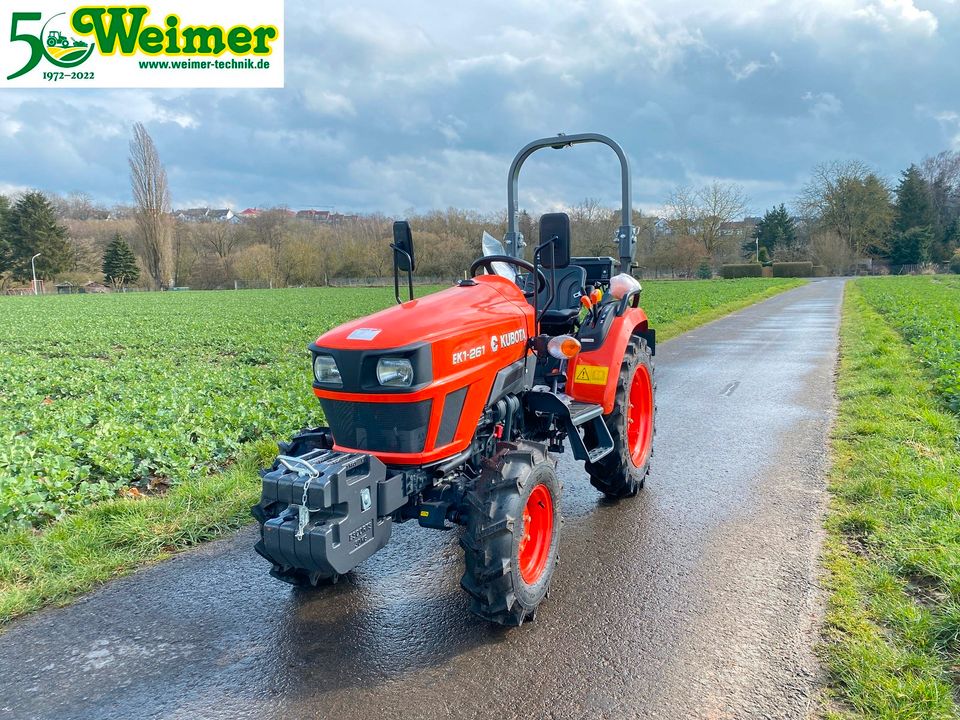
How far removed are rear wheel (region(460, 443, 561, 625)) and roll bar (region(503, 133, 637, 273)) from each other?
2114 millimetres

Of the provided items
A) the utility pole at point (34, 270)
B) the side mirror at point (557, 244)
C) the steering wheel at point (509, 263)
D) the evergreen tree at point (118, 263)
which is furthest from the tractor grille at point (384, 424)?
the evergreen tree at point (118, 263)

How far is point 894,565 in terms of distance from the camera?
3.23 metres

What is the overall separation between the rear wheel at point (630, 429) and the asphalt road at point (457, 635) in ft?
0.55

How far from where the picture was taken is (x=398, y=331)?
2.73 metres

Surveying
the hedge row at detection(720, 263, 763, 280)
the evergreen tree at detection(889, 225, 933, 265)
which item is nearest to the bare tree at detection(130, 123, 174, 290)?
the hedge row at detection(720, 263, 763, 280)

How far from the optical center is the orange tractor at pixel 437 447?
8.06 ft

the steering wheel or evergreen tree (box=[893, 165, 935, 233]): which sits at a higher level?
evergreen tree (box=[893, 165, 935, 233])

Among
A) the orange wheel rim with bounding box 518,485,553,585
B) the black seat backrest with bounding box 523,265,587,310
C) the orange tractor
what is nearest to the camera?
the orange tractor

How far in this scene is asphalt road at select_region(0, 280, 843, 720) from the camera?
2377 mm

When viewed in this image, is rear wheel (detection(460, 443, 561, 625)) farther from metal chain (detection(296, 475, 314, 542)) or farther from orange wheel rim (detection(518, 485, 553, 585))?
metal chain (detection(296, 475, 314, 542))

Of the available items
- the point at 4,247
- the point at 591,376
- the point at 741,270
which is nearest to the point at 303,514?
the point at 591,376

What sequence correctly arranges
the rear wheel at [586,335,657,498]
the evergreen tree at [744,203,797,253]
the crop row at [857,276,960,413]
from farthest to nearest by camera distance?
the evergreen tree at [744,203,797,253] → the crop row at [857,276,960,413] → the rear wheel at [586,335,657,498]

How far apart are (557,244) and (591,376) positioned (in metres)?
1.15

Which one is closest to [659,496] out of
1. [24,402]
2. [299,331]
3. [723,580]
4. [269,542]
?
[723,580]
